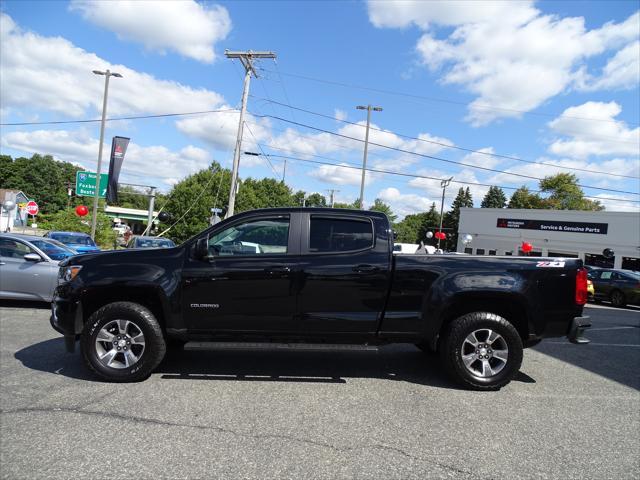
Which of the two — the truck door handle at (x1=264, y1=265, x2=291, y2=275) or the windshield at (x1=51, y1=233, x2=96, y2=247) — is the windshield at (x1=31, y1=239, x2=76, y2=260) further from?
the windshield at (x1=51, y1=233, x2=96, y2=247)

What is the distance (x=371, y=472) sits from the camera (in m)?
3.02

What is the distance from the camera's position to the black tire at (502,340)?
473 centimetres

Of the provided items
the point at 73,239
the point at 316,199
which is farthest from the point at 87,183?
the point at 316,199

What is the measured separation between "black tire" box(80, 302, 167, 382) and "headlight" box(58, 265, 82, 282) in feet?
1.59

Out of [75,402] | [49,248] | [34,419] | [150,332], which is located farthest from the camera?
[49,248]

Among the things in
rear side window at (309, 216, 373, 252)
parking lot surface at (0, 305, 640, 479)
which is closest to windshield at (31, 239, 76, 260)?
parking lot surface at (0, 305, 640, 479)

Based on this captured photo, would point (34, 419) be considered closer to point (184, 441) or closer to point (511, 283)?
point (184, 441)

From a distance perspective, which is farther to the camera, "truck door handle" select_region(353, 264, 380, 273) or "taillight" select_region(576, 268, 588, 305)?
"taillight" select_region(576, 268, 588, 305)

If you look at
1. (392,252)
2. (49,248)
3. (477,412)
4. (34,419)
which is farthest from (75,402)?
(49,248)

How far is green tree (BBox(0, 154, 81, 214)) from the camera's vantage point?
336 feet

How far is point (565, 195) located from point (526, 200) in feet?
23.5

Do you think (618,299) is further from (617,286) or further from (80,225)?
(80,225)

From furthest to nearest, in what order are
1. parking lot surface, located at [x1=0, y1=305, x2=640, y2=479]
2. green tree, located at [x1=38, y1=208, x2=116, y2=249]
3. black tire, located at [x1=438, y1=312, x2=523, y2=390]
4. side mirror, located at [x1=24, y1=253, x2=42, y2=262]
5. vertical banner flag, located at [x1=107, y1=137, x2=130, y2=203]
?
green tree, located at [x1=38, y1=208, x2=116, y2=249] → vertical banner flag, located at [x1=107, y1=137, x2=130, y2=203] → side mirror, located at [x1=24, y1=253, x2=42, y2=262] → black tire, located at [x1=438, y1=312, x2=523, y2=390] → parking lot surface, located at [x1=0, y1=305, x2=640, y2=479]

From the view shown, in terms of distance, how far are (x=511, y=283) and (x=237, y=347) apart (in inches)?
118
